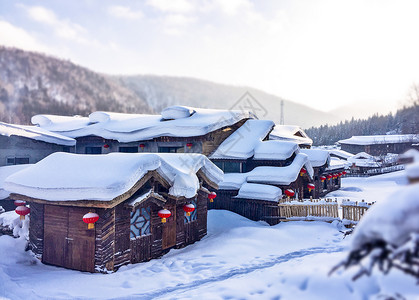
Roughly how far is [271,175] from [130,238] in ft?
33.6

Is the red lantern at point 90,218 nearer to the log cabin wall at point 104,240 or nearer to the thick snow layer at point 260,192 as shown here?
the log cabin wall at point 104,240

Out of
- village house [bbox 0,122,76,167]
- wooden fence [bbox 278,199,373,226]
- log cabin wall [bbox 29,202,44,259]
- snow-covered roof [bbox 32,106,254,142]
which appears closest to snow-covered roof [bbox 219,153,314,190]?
wooden fence [bbox 278,199,373,226]

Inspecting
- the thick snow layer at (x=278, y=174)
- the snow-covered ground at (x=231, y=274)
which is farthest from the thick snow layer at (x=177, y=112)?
the snow-covered ground at (x=231, y=274)

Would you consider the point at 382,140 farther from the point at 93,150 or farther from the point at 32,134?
the point at 32,134

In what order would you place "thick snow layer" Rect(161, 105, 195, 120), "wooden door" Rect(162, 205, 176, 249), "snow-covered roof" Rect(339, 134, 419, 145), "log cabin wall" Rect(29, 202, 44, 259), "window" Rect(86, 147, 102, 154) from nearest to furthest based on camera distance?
"log cabin wall" Rect(29, 202, 44, 259) < "wooden door" Rect(162, 205, 176, 249) < "thick snow layer" Rect(161, 105, 195, 120) < "window" Rect(86, 147, 102, 154) < "snow-covered roof" Rect(339, 134, 419, 145)

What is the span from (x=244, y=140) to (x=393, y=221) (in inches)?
745

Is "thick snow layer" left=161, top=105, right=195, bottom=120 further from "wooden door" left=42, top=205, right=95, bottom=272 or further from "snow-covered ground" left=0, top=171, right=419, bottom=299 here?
"wooden door" left=42, top=205, right=95, bottom=272

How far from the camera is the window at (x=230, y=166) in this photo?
2059 centimetres

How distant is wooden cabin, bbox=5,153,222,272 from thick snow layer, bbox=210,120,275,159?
7633 millimetres

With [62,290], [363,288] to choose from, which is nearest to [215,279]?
[62,290]

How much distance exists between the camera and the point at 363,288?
4980 mm

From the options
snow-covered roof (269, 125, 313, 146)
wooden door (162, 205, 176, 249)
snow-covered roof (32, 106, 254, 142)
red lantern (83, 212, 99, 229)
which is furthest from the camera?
snow-covered roof (269, 125, 313, 146)

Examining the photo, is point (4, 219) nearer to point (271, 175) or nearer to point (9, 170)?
point (9, 170)

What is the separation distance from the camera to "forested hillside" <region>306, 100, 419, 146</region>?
67775mm
